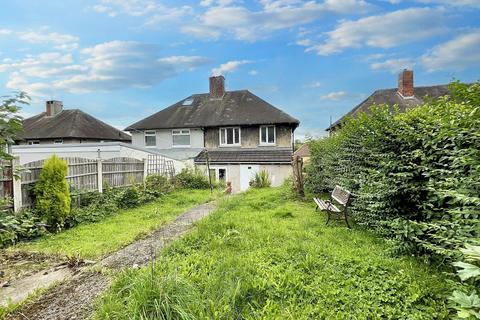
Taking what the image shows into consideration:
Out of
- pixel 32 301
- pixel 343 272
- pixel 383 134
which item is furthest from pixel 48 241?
pixel 383 134

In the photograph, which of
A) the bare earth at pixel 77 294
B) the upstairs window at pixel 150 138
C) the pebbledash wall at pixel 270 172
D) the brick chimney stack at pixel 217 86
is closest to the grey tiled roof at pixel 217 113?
the brick chimney stack at pixel 217 86

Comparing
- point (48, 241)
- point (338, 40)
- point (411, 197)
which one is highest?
point (338, 40)

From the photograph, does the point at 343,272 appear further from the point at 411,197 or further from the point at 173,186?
the point at 173,186

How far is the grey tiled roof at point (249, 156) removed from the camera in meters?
21.7

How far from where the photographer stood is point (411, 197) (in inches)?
211

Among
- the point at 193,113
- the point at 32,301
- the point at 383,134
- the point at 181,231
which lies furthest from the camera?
the point at 193,113

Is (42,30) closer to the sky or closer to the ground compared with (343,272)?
Result: closer to the sky

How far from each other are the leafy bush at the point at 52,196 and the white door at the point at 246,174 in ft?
45.7

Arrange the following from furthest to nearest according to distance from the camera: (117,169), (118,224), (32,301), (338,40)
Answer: (117,169) < (338,40) < (118,224) < (32,301)

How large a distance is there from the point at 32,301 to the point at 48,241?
4.34 m

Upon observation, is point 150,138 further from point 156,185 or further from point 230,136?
point 156,185

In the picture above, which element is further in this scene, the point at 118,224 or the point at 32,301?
the point at 118,224

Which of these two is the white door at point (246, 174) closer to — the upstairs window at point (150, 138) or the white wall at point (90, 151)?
the white wall at point (90, 151)

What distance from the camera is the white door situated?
21.8 m
